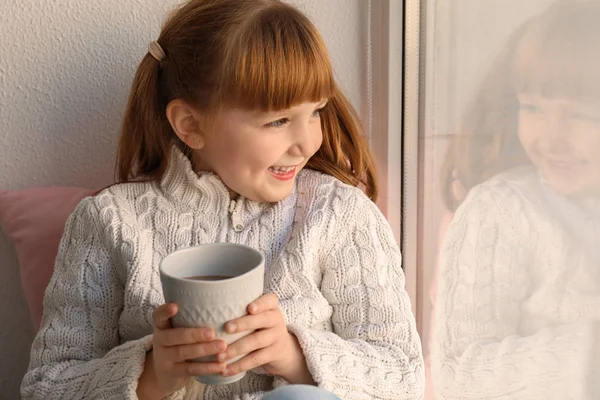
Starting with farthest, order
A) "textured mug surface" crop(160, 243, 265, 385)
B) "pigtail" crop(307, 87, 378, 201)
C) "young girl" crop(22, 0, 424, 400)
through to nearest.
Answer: "pigtail" crop(307, 87, 378, 201) < "young girl" crop(22, 0, 424, 400) < "textured mug surface" crop(160, 243, 265, 385)

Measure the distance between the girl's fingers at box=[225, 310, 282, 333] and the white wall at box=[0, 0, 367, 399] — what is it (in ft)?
2.22

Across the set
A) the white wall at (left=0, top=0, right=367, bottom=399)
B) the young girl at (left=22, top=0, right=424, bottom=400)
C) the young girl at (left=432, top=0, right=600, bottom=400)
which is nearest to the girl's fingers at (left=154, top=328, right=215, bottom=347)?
the young girl at (left=22, top=0, right=424, bottom=400)

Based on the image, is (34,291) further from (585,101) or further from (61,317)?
(585,101)

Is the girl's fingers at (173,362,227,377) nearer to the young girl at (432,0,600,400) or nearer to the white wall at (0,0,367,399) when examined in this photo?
the young girl at (432,0,600,400)

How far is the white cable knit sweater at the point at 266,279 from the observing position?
1065mm

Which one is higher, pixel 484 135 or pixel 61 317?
pixel 484 135

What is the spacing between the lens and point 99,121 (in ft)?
4.62

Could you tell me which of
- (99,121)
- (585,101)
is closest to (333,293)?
(585,101)

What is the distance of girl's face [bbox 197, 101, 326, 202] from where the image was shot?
1.10 m

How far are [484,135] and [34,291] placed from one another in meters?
0.80

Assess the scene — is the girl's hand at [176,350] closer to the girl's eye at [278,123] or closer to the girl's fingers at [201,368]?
the girl's fingers at [201,368]

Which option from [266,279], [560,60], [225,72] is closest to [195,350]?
[266,279]

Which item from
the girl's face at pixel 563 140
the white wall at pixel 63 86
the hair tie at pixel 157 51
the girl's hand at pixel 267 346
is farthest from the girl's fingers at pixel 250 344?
the white wall at pixel 63 86

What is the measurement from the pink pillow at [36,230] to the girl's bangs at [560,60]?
2.56 ft
